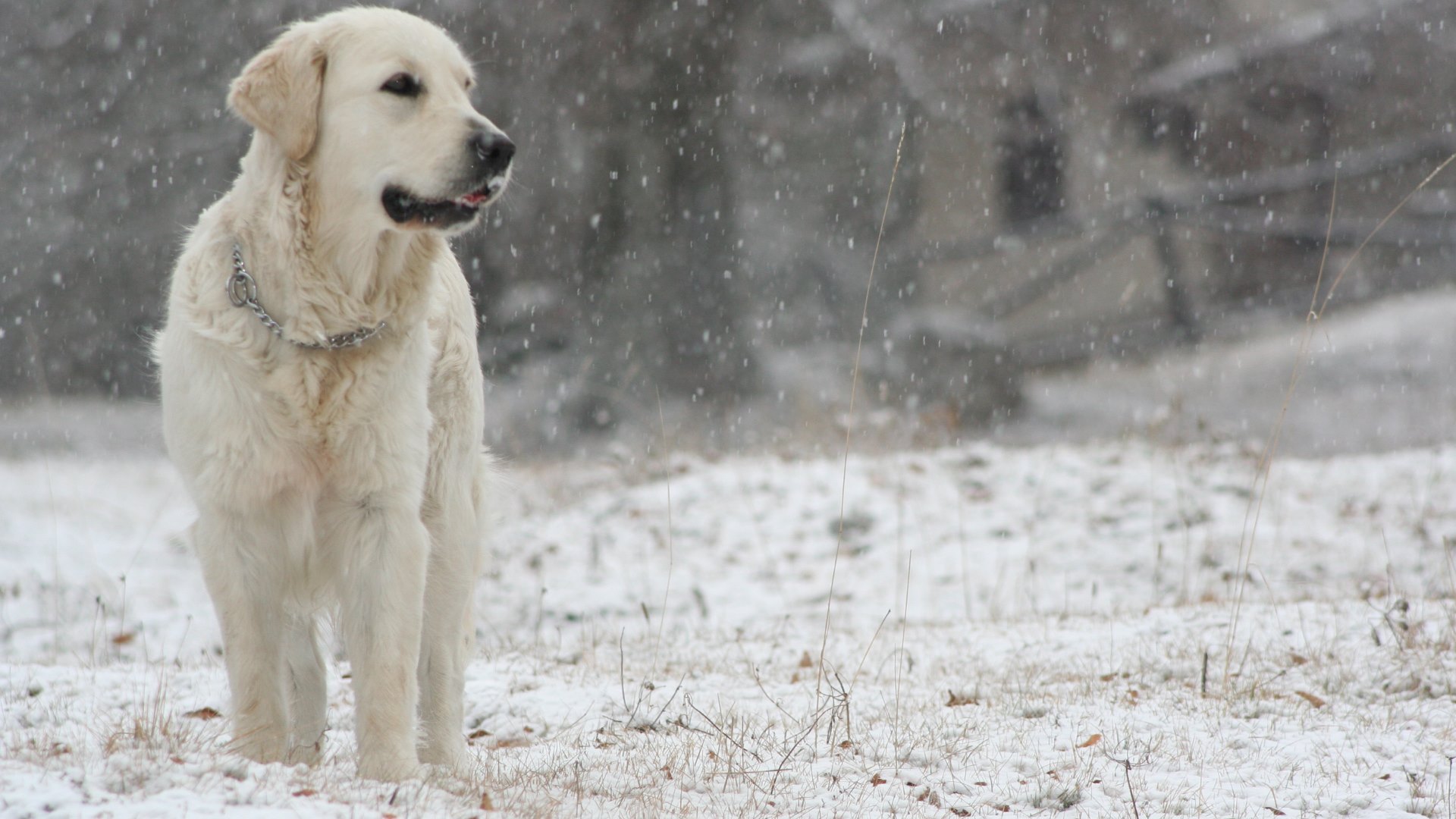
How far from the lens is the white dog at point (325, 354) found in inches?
117

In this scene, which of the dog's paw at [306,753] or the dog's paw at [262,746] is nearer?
the dog's paw at [262,746]

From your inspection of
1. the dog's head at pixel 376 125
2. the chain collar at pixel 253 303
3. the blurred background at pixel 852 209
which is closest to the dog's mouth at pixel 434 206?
the dog's head at pixel 376 125

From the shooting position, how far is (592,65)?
14031 mm

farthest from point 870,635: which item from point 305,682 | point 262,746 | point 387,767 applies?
point 262,746

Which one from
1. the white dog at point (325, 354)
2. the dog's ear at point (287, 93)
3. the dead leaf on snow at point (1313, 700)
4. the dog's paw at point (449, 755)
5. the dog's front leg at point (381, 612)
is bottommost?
the dog's paw at point (449, 755)

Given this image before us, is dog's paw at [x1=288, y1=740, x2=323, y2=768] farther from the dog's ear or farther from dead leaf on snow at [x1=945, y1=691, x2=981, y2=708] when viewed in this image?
dead leaf on snow at [x1=945, y1=691, x2=981, y2=708]

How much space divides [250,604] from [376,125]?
52.6 inches

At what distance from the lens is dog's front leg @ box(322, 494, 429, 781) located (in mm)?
3080

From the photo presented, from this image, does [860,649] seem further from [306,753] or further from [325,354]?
[325,354]

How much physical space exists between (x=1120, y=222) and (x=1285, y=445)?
4.54m

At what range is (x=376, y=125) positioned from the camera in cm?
314

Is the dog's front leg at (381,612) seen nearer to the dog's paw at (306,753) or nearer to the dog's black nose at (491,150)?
the dog's paw at (306,753)

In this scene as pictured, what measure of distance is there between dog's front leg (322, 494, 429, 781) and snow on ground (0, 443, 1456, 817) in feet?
0.66

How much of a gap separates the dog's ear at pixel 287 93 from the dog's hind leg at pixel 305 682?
4.65 feet
